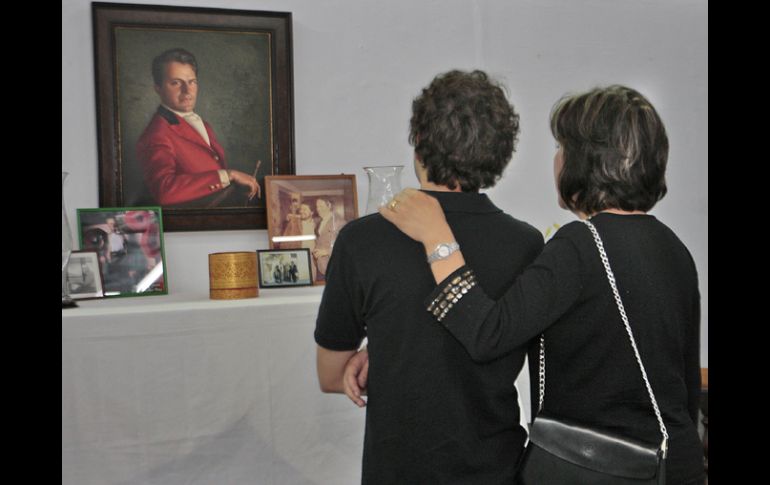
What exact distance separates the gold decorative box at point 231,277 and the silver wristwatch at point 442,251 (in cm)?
131

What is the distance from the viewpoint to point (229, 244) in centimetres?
304

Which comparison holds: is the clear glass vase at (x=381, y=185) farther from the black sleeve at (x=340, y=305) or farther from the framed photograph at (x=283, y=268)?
the black sleeve at (x=340, y=305)

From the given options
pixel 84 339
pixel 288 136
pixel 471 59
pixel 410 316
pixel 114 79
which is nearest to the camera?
pixel 410 316

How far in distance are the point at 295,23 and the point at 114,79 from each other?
0.75 meters

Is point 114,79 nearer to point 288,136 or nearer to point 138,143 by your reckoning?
point 138,143

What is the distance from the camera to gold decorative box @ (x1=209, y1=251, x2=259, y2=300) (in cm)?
241

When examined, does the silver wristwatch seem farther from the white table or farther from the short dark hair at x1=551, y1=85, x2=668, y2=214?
the white table

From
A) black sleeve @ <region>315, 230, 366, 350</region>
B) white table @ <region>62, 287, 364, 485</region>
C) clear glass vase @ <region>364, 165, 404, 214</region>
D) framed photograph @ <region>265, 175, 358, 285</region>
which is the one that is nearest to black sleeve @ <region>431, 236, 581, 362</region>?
black sleeve @ <region>315, 230, 366, 350</region>

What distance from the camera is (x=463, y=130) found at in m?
1.27

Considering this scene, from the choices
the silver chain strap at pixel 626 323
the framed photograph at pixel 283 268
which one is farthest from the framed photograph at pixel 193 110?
the silver chain strap at pixel 626 323

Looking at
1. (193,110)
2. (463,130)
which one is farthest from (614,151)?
(193,110)

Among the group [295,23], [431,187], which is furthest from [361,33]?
[431,187]

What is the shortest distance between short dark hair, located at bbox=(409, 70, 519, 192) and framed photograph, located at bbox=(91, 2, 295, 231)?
1.81 m
